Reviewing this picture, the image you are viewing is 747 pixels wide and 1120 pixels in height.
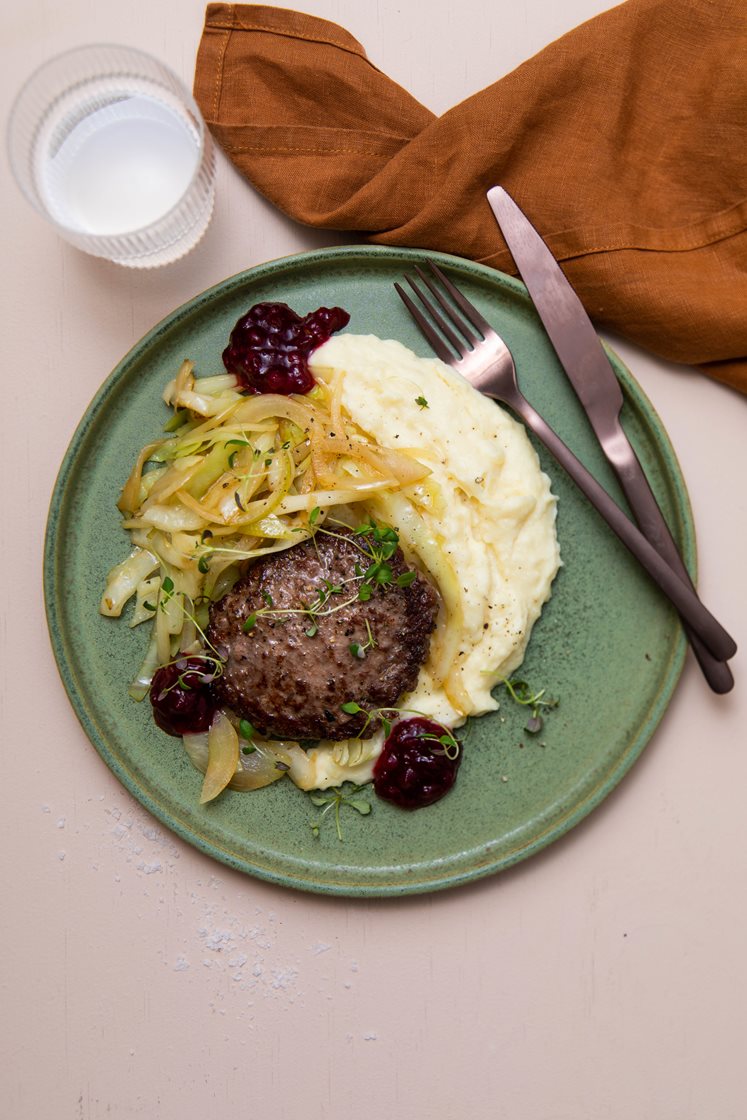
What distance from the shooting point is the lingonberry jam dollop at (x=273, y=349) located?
3.74m

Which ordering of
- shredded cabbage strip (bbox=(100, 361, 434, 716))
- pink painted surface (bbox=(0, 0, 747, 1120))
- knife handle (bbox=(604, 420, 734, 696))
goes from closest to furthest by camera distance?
1. shredded cabbage strip (bbox=(100, 361, 434, 716))
2. knife handle (bbox=(604, 420, 734, 696))
3. pink painted surface (bbox=(0, 0, 747, 1120))

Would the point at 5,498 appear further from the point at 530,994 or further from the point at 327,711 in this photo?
the point at 530,994

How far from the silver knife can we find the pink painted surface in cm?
34

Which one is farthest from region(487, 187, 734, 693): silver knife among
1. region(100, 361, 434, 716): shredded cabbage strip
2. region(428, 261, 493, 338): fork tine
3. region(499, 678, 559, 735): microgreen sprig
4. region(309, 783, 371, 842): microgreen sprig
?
region(309, 783, 371, 842): microgreen sprig

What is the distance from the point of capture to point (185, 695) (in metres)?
3.71

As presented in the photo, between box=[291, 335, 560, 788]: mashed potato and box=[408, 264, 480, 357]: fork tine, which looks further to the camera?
box=[408, 264, 480, 357]: fork tine

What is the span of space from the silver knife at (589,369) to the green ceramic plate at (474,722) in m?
0.09

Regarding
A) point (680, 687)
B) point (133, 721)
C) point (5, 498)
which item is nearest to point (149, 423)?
point (5, 498)

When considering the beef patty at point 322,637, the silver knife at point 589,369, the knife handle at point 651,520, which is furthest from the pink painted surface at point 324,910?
the beef patty at point 322,637

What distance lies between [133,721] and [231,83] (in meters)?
3.13

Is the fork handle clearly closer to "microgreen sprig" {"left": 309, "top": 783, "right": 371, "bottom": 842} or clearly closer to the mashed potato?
the mashed potato

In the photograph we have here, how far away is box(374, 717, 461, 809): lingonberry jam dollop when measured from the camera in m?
3.70

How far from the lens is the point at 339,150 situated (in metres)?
3.97

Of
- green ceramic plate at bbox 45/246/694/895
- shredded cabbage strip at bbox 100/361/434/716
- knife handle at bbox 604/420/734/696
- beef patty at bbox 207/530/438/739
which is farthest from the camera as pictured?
green ceramic plate at bbox 45/246/694/895
